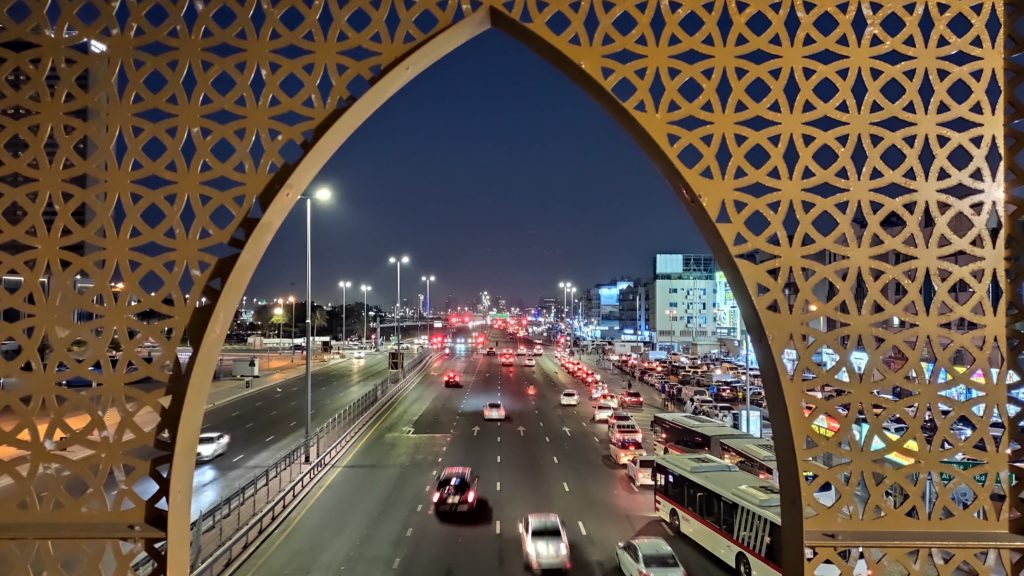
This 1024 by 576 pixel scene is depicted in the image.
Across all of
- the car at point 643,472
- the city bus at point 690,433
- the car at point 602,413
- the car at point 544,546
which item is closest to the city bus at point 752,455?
the city bus at point 690,433

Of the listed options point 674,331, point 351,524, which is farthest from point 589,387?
point 674,331

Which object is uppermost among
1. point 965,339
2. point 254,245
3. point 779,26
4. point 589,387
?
point 779,26

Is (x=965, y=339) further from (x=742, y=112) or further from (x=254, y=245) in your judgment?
(x=254, y=245)

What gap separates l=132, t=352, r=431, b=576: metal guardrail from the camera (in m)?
9.45

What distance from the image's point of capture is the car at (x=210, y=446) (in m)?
17.2

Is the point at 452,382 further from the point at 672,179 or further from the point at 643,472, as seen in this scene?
the point at 672,179

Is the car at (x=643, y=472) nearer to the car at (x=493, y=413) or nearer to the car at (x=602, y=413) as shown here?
the car at (x=602, y=413)

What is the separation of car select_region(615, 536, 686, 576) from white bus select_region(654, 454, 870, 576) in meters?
1.34

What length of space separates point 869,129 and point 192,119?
18.0 feet

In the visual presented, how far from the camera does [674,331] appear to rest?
7444 cm

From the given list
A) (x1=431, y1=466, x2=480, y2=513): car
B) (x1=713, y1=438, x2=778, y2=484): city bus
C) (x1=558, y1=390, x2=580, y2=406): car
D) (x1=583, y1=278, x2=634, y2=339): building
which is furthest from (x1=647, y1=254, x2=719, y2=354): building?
(x1=431, y1=466, x2=480, y2=513): car

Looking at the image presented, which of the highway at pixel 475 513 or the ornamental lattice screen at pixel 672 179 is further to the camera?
the highway at pixel 475 513

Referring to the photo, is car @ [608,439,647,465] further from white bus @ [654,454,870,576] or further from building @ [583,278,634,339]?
building @ [583,278,634,339]

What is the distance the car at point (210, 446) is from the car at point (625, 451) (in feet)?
40.2
